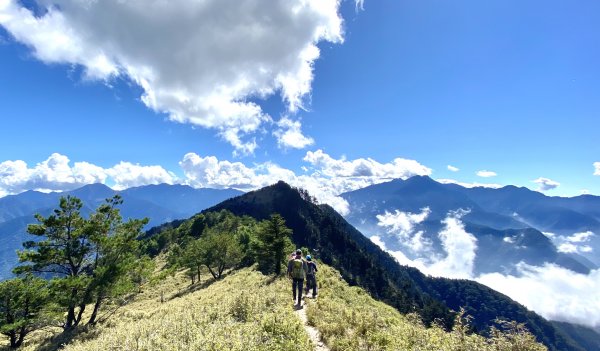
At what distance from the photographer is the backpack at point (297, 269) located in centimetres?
2023

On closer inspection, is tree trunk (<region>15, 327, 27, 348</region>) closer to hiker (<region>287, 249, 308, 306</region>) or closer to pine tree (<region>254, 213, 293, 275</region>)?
pine tree (<region>254, 213, 293, 275</region>)

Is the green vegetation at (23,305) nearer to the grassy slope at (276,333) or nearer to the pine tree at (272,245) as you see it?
the grassy slope at (276,333)

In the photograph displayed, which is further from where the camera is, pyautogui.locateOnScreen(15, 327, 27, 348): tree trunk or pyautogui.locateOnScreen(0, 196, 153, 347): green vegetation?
pyautogui.locateOnScreen(15, 327, 27, 348): tree trunk

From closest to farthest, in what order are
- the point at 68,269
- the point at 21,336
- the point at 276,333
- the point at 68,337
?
1. the point at 276,333
2. the point at 68,337
3. the point at 68,269
4. the point at 21,336

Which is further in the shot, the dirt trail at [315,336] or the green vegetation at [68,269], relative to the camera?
the green vegetation at [68,269]

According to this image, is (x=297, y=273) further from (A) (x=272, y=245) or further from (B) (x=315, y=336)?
(A) (x=272, y=245)

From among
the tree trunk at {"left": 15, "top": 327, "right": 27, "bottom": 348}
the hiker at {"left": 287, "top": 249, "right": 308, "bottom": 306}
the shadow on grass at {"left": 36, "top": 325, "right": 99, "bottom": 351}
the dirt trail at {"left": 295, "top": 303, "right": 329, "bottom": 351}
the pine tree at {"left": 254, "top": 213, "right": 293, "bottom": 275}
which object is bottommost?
the tree trunk at {"left": 15, "top": 327, "right": 27, "bottom": 348}

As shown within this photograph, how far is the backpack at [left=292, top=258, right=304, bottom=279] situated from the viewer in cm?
2023

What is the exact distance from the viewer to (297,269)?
67.2 feet

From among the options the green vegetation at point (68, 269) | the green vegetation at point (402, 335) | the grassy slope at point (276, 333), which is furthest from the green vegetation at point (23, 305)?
the green vegetation at point (402, 335)

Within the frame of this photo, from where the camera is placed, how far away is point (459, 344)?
408 inches

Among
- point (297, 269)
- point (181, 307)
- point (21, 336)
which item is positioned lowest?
point (21, 336)

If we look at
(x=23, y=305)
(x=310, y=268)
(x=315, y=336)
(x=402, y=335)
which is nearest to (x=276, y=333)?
(x=315, y=336)

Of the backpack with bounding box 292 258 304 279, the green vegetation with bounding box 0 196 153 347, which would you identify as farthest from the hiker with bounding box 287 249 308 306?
the green vegetation with bounding box 0 196 153 347
